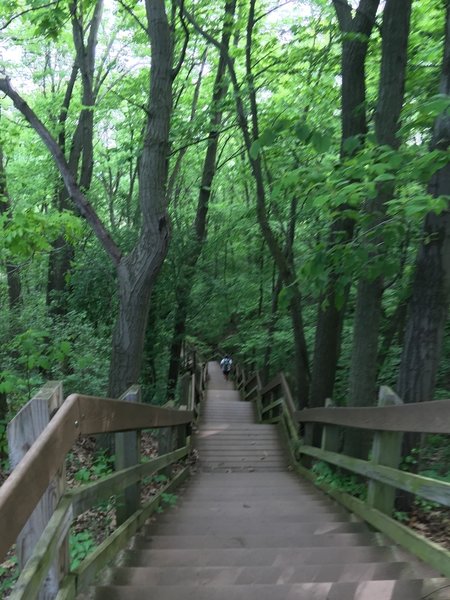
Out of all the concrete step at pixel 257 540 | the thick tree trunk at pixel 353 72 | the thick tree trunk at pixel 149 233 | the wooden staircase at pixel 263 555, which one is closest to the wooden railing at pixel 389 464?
the wooden staircase at pixel 263 555

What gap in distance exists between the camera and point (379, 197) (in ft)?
16.6

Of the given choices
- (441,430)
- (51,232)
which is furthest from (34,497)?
(51,232)

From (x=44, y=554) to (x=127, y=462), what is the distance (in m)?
1.83

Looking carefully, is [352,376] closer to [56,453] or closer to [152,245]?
[152,245]

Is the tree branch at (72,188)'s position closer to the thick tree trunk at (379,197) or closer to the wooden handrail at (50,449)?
the thick tree trunk at (379,197)

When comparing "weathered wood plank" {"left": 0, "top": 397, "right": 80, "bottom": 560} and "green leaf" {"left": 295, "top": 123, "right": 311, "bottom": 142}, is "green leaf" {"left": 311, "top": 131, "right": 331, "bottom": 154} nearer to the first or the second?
"green leaf" {"left": 295, "top": 123, "right": 311, "bottom": 142}

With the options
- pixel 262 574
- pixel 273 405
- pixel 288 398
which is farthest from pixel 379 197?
pixel 273 405

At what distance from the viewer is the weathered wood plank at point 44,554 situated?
1.54 m

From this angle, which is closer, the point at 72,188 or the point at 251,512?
the point at 251,512

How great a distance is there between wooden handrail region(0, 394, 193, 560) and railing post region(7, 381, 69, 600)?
6 centimetres

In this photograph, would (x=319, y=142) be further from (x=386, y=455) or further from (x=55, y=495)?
(x=55, y=495)

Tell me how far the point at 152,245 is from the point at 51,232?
1.33 m

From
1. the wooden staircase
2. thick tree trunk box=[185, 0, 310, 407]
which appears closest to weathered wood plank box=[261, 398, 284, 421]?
thick tree trunk box=[185, 0, 310, 407]

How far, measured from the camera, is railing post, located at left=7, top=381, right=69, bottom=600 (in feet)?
6.12
